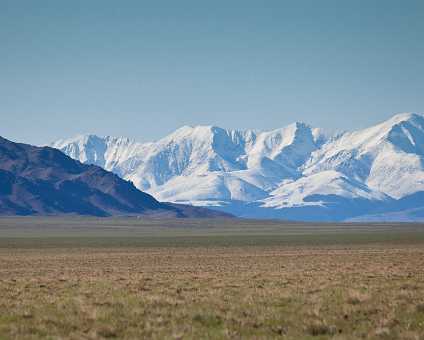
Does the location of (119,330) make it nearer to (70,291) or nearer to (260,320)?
(260,320)

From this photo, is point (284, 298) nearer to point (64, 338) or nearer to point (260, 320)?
point (260, 320)

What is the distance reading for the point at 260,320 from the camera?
56.7 feet

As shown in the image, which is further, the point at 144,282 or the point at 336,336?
the point at 144,282

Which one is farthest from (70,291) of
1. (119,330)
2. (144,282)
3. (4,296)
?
(119,330)

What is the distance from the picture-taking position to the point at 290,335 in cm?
1562

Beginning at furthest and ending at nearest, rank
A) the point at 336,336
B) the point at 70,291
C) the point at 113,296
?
the point at 70,291 < the point at 113,296 < the point at 336,336

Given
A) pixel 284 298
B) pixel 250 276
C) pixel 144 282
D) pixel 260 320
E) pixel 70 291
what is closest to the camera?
pixel 260 320

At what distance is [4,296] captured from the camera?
76.3 feet

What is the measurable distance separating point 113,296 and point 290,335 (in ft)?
28.0

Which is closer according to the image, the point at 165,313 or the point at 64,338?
the point at 64,338

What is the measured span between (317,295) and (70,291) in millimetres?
8378

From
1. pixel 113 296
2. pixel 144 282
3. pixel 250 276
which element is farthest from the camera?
pixel 250 276

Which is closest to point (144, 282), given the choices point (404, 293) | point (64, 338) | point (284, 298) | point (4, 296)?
point (4, 296)

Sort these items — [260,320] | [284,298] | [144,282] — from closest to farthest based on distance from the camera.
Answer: [260,320] → [284,298] → [144,282]
